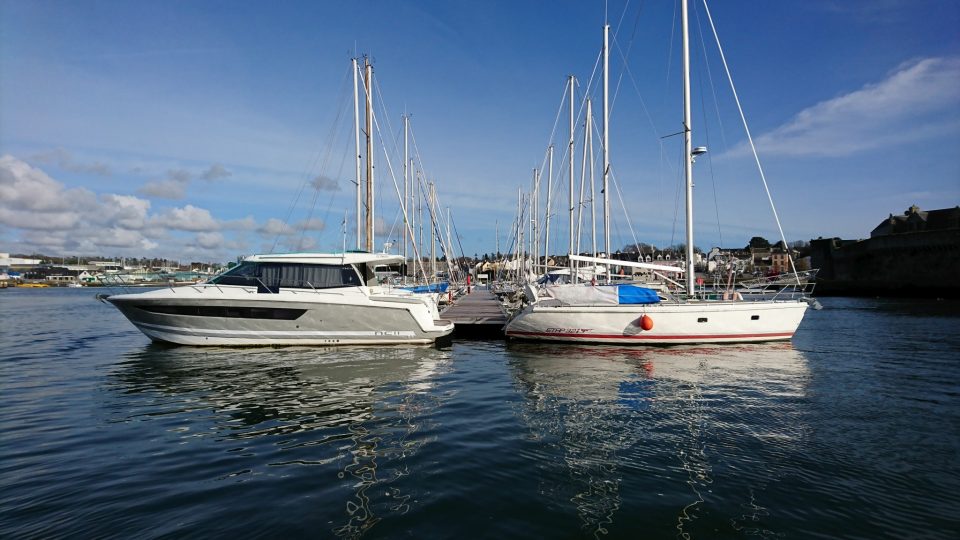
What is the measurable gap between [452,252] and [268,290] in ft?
132

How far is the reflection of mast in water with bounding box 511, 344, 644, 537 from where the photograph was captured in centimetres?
498

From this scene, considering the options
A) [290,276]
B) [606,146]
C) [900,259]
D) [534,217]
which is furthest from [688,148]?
[900,259]

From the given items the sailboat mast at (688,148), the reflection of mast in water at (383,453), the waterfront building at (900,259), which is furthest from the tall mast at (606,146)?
the waterfront building at (900,259)

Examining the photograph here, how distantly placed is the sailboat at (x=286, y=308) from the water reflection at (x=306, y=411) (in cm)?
91

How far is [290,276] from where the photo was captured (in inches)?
643

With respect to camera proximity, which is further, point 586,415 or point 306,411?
point 306,411

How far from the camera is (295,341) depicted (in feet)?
51.5

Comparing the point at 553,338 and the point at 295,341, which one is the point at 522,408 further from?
the point at 295,341

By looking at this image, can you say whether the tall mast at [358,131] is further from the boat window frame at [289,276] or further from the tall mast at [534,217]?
the tall mast at [534,217]

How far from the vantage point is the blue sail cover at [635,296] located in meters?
16.6

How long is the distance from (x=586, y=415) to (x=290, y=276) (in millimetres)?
11891

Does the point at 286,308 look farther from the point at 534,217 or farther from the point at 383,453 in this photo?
the point at 534,217

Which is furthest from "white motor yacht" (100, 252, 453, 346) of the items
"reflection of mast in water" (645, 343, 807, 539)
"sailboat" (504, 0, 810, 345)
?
"reflection of mast in water" (645, 343, 807, 539)

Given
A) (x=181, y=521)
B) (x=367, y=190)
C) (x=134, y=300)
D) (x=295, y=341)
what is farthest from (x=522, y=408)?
(x=367, y=190)
